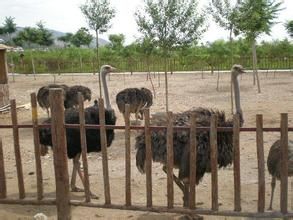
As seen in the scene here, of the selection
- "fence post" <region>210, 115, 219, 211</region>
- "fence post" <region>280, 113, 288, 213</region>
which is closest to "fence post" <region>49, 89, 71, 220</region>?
"fence post" <region>210, 115, 219, 211</region>

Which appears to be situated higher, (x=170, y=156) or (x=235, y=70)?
(x=235, y=70)

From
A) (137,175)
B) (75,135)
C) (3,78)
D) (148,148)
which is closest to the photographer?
(148,148)

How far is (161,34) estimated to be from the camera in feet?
38.5

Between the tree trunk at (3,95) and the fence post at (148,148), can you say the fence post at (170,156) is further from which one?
the tree trunk at (3,95)

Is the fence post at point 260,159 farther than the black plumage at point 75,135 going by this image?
No

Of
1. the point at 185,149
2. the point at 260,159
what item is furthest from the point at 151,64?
the point at 260,159

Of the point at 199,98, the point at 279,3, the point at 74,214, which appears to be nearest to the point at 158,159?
the point at 74,214

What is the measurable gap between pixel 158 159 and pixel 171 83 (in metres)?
16.1

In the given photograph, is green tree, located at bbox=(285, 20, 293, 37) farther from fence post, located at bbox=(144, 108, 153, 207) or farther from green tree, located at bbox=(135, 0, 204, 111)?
fence post, located at bbox=(144, 108, 153, 207)

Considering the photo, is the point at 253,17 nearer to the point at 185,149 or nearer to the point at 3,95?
the point at 3,95

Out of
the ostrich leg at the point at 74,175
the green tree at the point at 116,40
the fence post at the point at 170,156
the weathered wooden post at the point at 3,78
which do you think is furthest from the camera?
the green tree at the point at 116,40

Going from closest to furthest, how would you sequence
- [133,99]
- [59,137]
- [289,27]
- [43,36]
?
[59,137] → [133,99] → [289,27] → [43,36]

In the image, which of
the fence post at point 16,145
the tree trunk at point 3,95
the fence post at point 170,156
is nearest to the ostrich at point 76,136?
the fence post at point 16,145

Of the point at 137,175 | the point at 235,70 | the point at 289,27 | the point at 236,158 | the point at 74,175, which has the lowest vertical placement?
the point at 137,175
